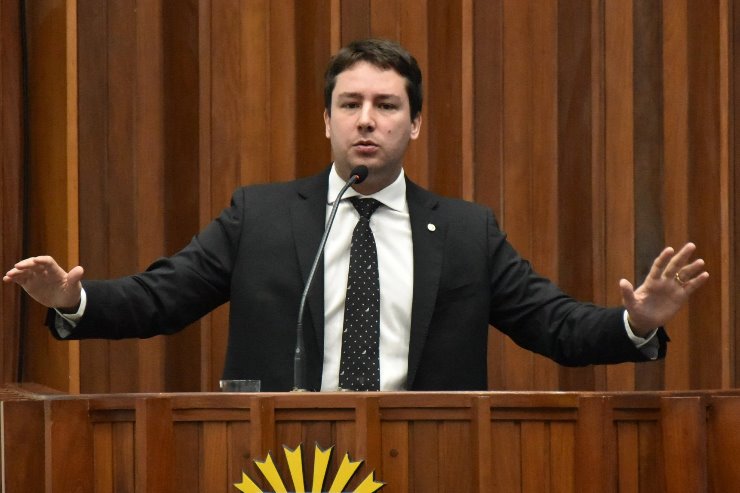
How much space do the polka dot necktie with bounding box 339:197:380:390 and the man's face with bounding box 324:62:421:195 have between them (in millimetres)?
108

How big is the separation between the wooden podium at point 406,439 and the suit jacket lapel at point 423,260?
52cm

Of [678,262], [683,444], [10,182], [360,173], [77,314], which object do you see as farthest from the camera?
[10,182]

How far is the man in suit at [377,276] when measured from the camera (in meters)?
2.17

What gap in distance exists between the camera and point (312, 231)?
7.52ft

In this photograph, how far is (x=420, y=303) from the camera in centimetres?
223

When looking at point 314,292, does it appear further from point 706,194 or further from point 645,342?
point 706,194

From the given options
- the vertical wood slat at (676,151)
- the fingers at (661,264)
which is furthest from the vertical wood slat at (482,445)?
the vertical wood slat at (676,151)

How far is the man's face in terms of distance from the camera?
90.9 inches

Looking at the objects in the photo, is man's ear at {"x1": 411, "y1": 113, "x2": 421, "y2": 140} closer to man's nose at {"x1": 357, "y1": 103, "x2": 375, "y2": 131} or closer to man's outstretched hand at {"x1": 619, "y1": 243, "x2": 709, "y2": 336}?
man's nose at {"x1": 357, "y1": 103, "x2": 375, "y2": 131}

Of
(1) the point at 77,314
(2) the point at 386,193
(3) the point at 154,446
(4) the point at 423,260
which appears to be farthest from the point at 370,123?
(3) the point at 154,446

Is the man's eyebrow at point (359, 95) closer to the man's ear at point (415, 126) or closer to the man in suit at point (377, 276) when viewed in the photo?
the man in suit at point (377, 276)

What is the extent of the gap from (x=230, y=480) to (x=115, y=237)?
1.36 m

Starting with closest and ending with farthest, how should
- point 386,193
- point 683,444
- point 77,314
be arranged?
point 683,444 < point 77,314 < point 386,193

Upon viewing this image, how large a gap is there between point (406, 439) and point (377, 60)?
0.96 metres
